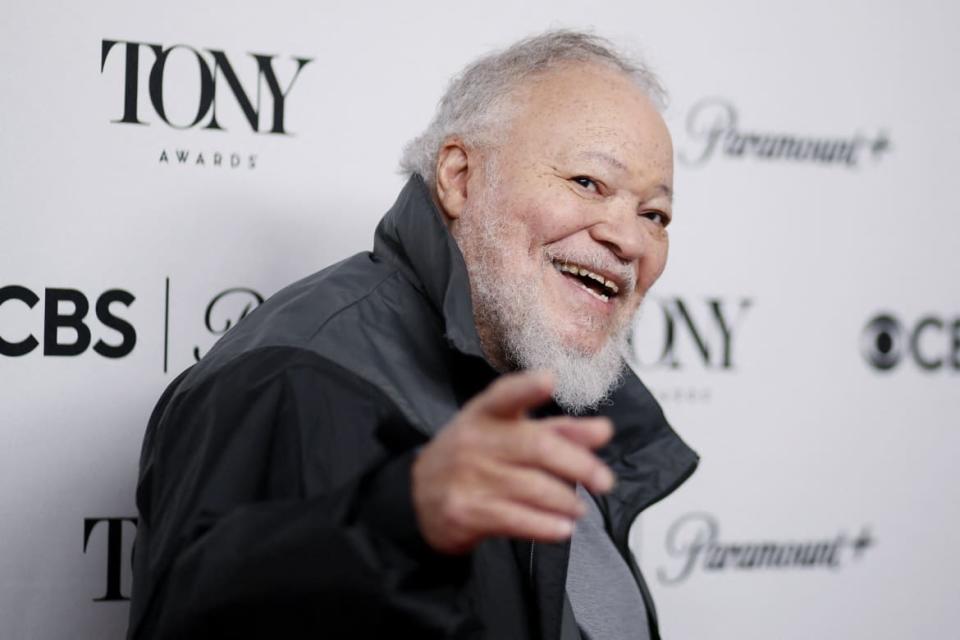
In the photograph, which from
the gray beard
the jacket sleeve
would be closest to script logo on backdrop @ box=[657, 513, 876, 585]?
the gray beard

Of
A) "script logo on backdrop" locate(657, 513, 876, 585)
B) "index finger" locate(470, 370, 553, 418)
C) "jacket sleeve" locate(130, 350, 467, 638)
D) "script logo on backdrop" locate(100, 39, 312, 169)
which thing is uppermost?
"script logo on backdrop" locate(100, 39, 312, 169)

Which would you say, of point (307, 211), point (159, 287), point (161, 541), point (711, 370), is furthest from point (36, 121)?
point (711, 370)

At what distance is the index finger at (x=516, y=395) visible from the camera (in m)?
0.52

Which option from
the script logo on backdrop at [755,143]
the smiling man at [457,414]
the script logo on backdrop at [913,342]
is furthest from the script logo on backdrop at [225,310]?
the script logo on backdrop at [913,342]

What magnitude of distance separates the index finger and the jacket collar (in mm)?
357

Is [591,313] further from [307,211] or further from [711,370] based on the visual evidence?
[711,370]

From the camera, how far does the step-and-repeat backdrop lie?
1304 millimetres

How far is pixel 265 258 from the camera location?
1.40 metres

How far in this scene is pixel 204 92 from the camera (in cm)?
137

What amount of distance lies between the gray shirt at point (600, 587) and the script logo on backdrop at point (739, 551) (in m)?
0.42

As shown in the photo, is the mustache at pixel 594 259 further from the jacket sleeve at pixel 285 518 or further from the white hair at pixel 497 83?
the jacket sleeve at pixel 285 518

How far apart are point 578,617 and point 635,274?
0.38 metres

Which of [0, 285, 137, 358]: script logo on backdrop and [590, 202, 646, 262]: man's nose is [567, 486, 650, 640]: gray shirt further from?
[0, 285, 137, 358]: script logo on backdrop

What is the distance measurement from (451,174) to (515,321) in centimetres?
20
